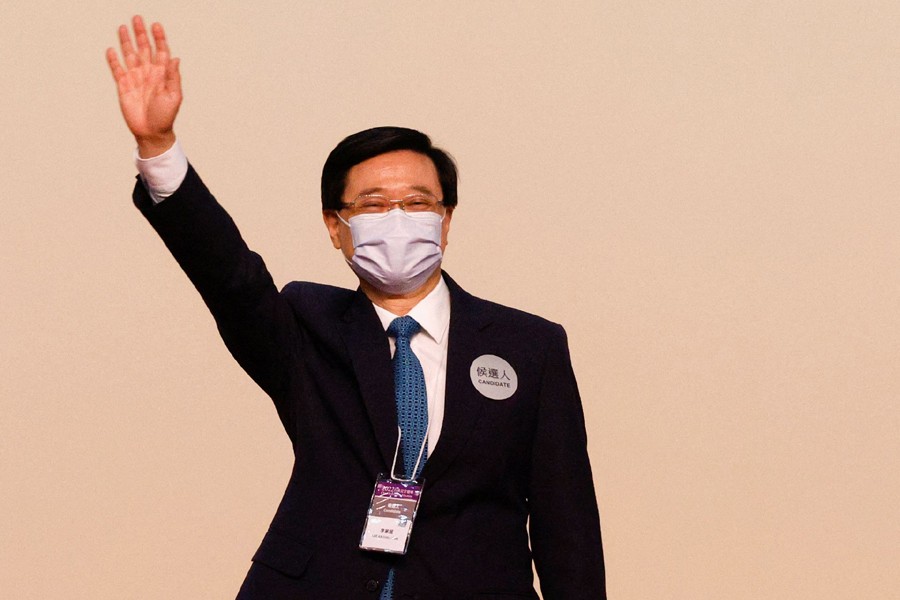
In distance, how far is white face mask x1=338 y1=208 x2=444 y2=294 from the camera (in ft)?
7.78

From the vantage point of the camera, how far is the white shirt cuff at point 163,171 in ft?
6.77

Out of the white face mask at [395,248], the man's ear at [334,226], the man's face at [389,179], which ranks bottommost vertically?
the white face mask at [395,248]

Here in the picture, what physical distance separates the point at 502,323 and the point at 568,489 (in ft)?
0.93

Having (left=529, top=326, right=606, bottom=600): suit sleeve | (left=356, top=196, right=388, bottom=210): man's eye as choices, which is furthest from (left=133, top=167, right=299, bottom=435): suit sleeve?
(left=529, top=326, right=606, bottom=600): suit sleeve

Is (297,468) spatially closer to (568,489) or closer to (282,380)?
(282,380)

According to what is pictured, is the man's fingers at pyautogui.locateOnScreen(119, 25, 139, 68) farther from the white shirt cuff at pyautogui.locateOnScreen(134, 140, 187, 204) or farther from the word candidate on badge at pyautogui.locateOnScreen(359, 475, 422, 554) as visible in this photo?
the word candidate on badge at pyautogui.locateOnScreen(359, 475, 422, 554)

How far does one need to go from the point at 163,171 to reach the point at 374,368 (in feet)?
1.50

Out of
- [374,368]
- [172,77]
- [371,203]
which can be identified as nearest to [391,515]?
[374,368]

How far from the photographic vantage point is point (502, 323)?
2428mm

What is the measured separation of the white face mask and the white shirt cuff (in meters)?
0.39

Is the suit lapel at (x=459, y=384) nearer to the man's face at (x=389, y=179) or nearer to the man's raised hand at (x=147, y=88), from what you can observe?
the man's face at (x=389, y=179)

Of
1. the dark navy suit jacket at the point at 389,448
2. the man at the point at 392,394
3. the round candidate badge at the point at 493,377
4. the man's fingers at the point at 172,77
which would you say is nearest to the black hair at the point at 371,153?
the man at the point at 392,394

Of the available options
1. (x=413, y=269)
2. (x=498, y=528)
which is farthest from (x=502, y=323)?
(x=498, y=528)

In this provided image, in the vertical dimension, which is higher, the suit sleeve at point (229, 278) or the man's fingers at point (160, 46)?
the man's fingers at point (160, 46)
